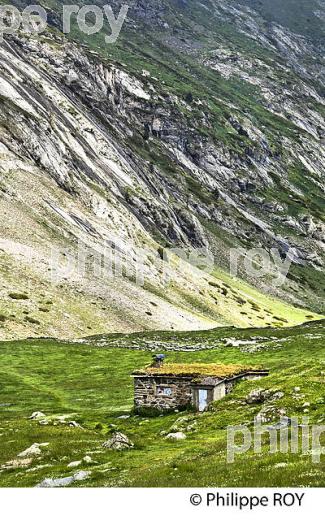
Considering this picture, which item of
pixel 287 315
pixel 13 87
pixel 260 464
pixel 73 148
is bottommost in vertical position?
pixel 287 315

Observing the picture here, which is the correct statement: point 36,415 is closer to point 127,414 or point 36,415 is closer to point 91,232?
point 127,414

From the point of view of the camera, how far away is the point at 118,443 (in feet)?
98.8

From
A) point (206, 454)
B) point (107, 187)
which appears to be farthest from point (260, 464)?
point (107, 187)

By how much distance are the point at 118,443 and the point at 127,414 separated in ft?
41.2

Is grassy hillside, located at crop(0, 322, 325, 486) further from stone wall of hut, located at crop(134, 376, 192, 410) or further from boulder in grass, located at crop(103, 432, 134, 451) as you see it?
stone wall of hut, located at crop(134, 376, 192, 410)

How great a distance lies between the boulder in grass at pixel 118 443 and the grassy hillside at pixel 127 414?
1.59ft

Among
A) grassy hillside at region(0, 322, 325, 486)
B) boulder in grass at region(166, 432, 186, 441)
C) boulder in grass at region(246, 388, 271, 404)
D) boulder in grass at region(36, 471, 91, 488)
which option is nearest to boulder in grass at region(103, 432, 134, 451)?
grassy hillside at region(0, 322, 325, 486)

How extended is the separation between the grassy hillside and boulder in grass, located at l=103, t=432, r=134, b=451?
1.59 feet

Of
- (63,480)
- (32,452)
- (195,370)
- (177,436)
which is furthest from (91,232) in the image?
(63,480)

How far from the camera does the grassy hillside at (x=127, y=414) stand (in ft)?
70.9

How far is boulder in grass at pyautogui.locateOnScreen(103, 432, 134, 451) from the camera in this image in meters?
29.9

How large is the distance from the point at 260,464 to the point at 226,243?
547ft

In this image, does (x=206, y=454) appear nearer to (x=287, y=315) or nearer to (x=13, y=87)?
(x=287, y=315)

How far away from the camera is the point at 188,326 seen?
108m
